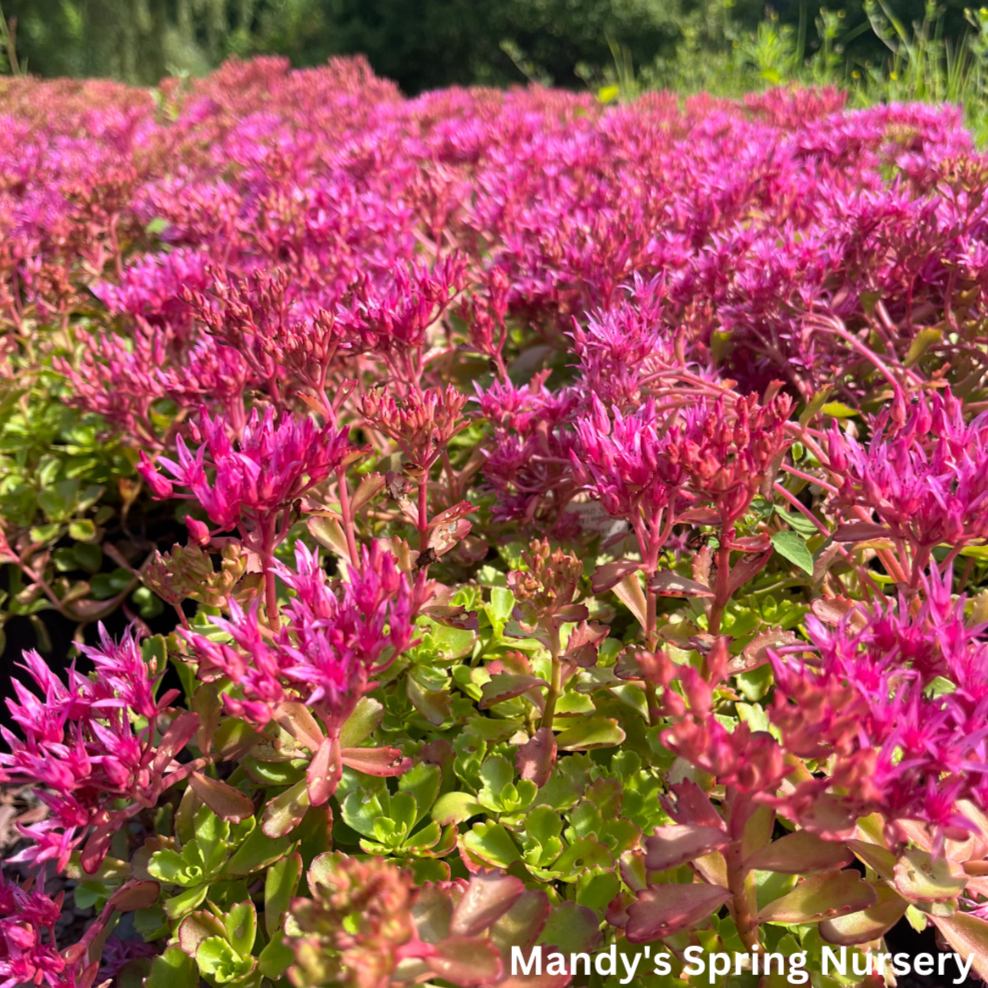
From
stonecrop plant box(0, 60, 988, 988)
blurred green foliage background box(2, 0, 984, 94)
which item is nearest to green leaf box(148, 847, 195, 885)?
stonecrop plant box(0, 60, 988, 988)

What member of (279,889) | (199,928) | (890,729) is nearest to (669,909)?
(890,729)

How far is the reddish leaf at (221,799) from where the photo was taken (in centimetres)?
111

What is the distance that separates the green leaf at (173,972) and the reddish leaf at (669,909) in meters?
0.63

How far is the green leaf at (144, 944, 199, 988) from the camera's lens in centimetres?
107

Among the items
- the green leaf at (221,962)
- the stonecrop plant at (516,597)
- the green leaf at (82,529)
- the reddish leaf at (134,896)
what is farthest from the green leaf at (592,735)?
the green leaf at (82,529)

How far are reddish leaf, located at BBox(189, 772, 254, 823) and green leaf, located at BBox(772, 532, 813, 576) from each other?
3.03ft

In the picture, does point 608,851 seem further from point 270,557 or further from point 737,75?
point 737,75

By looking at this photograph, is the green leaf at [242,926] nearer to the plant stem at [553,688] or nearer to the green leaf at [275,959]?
the green leaf at [275,959]

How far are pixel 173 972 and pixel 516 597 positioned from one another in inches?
27.8

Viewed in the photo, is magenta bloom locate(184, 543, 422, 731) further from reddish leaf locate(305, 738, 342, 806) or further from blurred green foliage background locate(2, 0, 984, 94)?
blurred green foliage background locate(2, 0, 984, 94)

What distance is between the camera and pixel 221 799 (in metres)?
1.12

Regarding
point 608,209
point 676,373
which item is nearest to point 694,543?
point 676,373

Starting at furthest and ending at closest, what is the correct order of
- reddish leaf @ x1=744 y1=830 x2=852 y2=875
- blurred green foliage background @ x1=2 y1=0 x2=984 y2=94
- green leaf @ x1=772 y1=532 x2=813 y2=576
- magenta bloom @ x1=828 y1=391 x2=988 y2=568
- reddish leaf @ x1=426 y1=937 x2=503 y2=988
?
blurred green foliage background @ x1=2 y1=0 x2=984 y2=94 → green leaf @ x1=772 y1=532 x2=813 y2=576 → magenta bloom @ x1=828 y1=391 x2=988 y2=568 → reddish leaf @ x1=744 y1=830 x2=852 y2=875 → reddish leaf @ x1=426 y1=937 x2=503 y2=988

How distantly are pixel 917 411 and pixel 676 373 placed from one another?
41 centimetres
